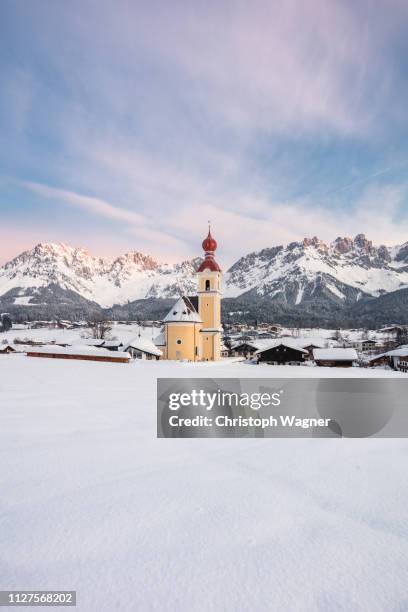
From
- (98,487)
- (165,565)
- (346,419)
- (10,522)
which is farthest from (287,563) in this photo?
(346,419)

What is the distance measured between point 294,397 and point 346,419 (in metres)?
1.24

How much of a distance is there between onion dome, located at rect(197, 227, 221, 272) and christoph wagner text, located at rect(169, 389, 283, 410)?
142 feet

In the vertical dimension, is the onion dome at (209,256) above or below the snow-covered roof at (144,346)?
above

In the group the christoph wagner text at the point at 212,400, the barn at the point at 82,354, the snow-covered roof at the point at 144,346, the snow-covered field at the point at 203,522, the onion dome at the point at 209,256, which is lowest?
the snow-covered roof at the point at 144,346

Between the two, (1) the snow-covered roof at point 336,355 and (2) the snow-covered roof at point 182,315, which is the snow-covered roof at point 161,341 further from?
(1) the snow-covered roof at point 336,355

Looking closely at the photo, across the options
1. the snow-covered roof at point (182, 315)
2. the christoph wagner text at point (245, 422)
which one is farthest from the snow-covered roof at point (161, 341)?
the christoph wagner text at point (245, 422)

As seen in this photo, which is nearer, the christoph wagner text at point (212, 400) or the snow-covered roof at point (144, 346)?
the christoph wagner text at point (212, 400)

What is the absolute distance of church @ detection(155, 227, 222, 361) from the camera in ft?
146

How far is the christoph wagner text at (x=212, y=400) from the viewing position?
261 inches

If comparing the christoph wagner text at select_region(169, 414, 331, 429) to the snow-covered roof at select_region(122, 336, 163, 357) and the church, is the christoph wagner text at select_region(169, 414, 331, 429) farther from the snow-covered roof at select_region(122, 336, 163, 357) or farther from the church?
the church

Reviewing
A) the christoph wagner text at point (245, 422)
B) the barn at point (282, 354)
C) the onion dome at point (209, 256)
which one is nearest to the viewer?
the christoph wagner text at point (245, 422)

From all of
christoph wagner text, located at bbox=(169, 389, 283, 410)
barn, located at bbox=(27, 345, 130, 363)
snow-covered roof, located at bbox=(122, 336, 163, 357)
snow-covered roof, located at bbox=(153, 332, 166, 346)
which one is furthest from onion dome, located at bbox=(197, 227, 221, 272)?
christoph wagner text, located at bbox=(169, 389, 283, 410)

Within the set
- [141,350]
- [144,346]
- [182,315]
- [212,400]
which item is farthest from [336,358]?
[212,400]

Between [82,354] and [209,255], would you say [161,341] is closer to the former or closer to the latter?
[209,255]
